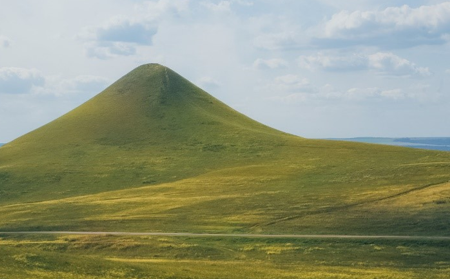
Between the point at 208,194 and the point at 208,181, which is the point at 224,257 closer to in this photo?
the point at 208,194

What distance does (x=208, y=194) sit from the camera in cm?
11969

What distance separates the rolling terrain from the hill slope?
295 mm

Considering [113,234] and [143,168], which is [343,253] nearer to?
[113,234]

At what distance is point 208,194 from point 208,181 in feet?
43.1

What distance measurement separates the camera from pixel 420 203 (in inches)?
3883

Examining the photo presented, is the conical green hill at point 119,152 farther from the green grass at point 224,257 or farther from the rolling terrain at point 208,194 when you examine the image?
the green grass at point 224,257

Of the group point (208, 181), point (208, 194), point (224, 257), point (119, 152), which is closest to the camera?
point (224, 257)

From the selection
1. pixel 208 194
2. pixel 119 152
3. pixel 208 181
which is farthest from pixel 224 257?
pixel 119 152

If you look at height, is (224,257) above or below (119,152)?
below

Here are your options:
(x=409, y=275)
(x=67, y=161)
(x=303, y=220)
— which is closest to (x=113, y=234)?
(x=303, y=220)

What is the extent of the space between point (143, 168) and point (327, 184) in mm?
48204

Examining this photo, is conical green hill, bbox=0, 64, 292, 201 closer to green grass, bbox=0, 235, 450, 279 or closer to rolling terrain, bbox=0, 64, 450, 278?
rolling terrain, bbox=0, 64, 450, 278

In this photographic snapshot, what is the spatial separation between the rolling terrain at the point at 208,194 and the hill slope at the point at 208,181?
0.30 metres

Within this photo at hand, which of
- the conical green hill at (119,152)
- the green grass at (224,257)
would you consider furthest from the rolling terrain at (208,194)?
the conical green hill at (119,152)
